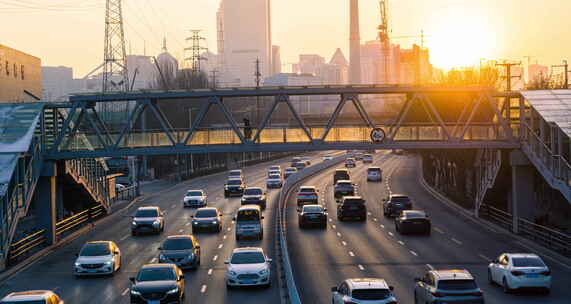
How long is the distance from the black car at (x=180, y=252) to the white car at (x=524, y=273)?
1235cm

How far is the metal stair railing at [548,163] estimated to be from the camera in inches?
1518

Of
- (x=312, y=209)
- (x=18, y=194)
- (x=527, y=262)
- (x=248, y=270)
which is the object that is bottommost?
(x=248, y=270)

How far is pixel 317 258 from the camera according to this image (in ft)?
121

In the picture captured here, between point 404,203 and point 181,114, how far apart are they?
72489 millimetres

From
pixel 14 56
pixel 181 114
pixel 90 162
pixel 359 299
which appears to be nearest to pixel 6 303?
pixel 359 299

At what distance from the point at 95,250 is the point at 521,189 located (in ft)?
79.0

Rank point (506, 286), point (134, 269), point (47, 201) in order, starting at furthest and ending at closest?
point (47, 201), point (134, 269), point (506, 286)

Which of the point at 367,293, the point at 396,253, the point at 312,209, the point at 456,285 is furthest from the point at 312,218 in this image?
the point at 367,293

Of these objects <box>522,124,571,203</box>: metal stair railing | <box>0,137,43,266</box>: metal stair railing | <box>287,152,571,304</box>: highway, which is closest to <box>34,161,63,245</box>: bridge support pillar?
<box>0,137,43,266</box>: metal stair railing

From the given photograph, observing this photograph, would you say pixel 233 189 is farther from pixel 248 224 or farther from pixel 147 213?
pixel 248 224

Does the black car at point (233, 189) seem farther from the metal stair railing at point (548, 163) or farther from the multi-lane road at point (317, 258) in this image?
the metal stair railing at point (548, 163)

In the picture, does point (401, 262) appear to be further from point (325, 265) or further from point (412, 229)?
point (412, 229)

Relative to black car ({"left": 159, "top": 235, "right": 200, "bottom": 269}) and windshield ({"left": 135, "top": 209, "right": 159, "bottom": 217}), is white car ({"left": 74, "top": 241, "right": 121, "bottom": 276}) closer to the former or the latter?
black car ({"left": 159, "top": 235, "right": 200, "bottom": 269})

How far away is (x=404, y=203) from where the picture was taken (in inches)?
2205
